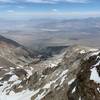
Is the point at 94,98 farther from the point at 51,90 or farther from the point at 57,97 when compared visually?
the point at 51,90

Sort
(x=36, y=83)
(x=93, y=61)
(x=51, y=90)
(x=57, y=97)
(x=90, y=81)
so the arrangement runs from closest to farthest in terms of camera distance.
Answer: (x=90, y=81), (x=93, y=61), (x=57, y=97), (x=51, y=90), (x=36, y=83)

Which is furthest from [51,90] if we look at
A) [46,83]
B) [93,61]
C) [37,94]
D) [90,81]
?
[90,81]

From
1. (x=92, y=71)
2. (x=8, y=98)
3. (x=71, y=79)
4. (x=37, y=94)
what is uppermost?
(x=92, y=71)

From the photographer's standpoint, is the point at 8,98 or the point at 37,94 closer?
the point at 37,94

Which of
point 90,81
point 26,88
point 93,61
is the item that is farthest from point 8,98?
point 90,81

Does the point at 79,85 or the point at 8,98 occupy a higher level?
the point at 79,85

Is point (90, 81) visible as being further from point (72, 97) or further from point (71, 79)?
point (71, 79)

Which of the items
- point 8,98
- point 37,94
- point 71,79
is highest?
point 71,79

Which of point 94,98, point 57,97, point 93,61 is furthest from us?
point 57,97

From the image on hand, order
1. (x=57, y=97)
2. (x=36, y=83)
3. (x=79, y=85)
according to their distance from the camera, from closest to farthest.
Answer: (x=79, y=85), (x=57, y=97), (x=36, y=83)
